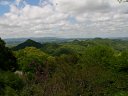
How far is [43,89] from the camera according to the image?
44.0ft

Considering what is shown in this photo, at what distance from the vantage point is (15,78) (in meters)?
29.7

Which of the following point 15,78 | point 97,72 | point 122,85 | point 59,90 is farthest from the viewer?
point 15,78

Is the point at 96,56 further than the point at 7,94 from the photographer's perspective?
Yes

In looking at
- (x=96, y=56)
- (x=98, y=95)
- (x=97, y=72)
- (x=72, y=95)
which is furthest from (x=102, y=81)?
(x=96, y=56)

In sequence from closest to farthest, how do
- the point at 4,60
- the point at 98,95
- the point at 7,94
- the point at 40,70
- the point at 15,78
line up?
1. the point at 40,70
2. the point at 98,95
3. the point at 7,94
4. the point at 15,78
5. the point at 4,60

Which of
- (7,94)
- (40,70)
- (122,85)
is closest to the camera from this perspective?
(40,70)

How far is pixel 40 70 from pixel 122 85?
28.7 ft

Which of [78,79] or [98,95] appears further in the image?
[78,79]

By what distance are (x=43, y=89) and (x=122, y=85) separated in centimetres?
919

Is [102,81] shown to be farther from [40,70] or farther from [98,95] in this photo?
[40,70]

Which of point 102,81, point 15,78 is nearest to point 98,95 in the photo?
point 102,81

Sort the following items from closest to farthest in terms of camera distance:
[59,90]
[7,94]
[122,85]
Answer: [59,90]
[7,94]
[122,85]

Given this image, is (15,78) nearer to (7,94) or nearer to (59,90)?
(7,94)

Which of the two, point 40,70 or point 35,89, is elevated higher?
point 40,70
